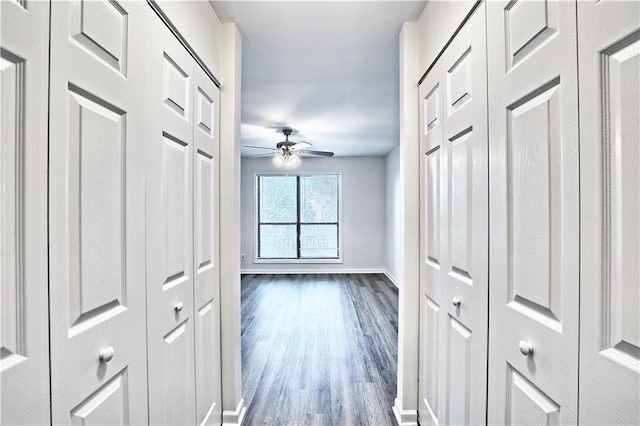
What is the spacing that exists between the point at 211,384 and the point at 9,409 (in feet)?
4.03

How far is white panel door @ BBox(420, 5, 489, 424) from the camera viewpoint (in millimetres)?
1199

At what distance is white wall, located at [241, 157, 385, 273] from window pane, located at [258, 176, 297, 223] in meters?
0.22

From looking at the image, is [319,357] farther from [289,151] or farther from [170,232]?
[289,151]

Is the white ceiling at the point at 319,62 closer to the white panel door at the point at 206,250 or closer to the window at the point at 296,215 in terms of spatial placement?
the white panel door at the point at 206,250

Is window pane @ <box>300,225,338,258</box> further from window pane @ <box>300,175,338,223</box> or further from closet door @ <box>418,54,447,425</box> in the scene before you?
closet door @ <box>418,54,447,425</box>

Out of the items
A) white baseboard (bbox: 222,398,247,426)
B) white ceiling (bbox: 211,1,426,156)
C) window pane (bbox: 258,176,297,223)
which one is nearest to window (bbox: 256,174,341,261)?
window pane (bbox: 258,176,297,223)

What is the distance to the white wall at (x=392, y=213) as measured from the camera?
19.8ft

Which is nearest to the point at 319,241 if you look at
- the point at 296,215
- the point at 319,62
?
the point at 296,215

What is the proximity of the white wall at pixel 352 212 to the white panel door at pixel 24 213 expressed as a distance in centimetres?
648

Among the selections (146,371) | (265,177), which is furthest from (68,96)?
(265,177)

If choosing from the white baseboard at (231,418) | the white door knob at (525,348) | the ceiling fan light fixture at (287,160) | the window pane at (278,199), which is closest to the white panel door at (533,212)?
the white door knob at (525,348)

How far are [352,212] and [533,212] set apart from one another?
6.33 m

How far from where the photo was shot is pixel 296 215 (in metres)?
7.32

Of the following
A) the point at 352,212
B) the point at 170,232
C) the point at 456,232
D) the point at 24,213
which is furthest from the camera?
the point at 352,212
